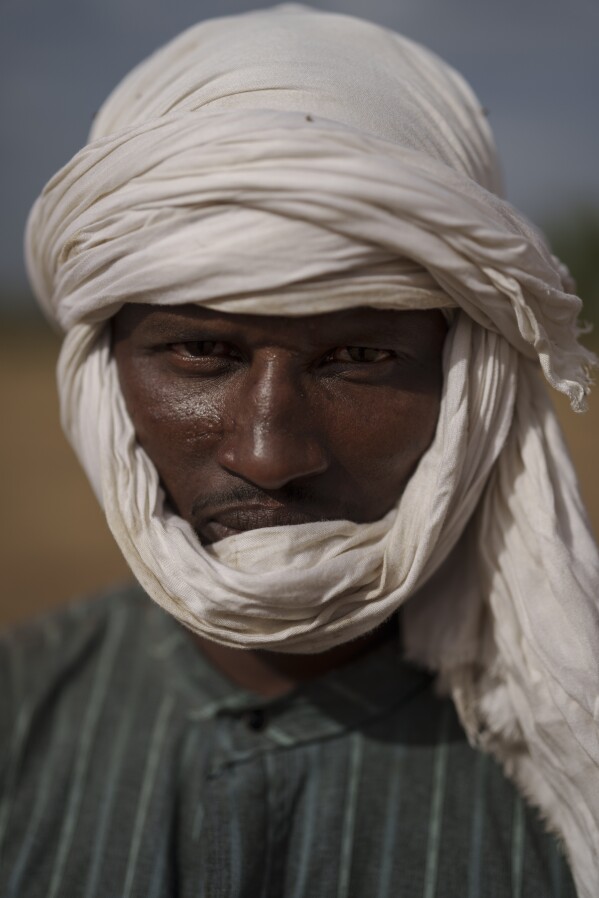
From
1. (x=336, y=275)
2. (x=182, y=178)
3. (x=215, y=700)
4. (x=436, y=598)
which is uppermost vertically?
(x=182, y=178)

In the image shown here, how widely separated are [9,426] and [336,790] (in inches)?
372

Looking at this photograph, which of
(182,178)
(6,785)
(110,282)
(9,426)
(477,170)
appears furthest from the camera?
(9,426)

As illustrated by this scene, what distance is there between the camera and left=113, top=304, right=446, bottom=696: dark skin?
4.74 feet

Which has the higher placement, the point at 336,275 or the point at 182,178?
the point at 182,178

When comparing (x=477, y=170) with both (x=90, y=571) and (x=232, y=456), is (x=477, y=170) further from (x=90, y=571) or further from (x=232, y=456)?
(x=90, y=571)

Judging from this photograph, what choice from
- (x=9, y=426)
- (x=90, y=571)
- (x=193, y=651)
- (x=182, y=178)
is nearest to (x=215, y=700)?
(x=193, y=651)

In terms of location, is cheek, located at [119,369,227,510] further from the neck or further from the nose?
the neck

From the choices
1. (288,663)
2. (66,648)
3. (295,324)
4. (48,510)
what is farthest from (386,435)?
(48,510)

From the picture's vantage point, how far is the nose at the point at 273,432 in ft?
4.68

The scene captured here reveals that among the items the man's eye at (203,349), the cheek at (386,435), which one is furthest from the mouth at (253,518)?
the man's eye at (203,349)

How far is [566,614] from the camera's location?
1.55m

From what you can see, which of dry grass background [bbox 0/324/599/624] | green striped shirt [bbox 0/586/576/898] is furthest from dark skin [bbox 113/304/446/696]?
dry grass background [bbox 0/324/599/624]

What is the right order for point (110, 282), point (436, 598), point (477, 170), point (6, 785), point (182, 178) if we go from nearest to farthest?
point (182, 178)
point (110, 282)
point (477, 170)
point (436, 598)
point (6, 785)

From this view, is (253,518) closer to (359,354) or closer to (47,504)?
(359,354)
